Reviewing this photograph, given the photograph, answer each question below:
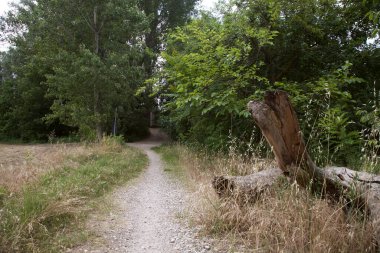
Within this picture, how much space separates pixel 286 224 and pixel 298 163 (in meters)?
0.77

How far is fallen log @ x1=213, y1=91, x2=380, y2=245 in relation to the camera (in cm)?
317

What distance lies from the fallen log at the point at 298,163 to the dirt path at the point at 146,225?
1532 mm

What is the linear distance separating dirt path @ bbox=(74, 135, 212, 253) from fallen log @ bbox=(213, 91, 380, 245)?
5.03 feet

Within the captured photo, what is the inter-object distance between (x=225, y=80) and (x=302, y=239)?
5.54m

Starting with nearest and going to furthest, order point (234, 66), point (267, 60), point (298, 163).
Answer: point (298, 163) < point (234, 66) < point (267, 60)

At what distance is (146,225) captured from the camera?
184 inches

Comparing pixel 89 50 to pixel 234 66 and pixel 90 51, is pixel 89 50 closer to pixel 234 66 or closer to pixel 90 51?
pixel 90 51

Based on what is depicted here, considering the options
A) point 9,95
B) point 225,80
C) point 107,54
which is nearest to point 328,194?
point 225,80

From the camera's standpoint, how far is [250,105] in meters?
3.46

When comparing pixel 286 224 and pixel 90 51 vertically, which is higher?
pixel 90 51

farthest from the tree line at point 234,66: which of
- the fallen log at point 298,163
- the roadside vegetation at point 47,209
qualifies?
the roadside vegetation at point 47,209

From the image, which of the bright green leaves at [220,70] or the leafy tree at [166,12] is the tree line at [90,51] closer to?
the bright green leaves at [220,70]

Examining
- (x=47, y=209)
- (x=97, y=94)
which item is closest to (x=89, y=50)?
(x=97, y=94)

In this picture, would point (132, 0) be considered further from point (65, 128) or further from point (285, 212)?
point (65, 128)
